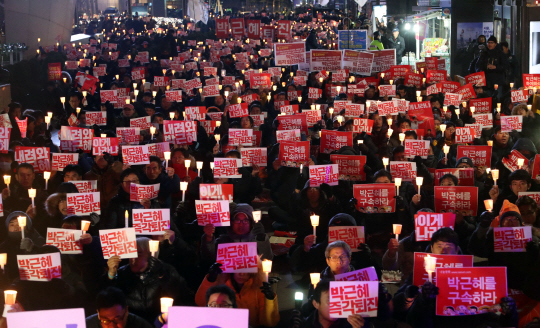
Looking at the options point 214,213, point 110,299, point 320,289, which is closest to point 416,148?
point 214,213

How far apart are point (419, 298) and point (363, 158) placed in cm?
435

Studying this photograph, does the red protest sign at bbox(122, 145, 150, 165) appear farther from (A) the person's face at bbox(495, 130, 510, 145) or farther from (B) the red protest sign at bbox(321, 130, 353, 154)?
(A) the person's face at bbox(495, 130, 510, 145)

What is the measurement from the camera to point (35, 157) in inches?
373

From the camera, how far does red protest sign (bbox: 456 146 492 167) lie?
9156 millimetres

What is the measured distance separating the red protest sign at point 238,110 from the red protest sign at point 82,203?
550cm

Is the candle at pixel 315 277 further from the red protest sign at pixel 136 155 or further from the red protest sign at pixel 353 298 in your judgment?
the red protest sign at pixel 136 155

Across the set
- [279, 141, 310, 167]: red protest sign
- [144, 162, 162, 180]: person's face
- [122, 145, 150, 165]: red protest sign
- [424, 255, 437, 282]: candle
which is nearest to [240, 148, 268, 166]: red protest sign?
[279, 141, 310, 167]: red protest sign

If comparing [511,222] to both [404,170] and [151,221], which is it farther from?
[151,221]

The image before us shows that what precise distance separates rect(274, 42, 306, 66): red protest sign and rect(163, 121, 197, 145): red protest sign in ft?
23.3

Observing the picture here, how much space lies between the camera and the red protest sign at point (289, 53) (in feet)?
57.8

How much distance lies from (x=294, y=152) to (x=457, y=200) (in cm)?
264

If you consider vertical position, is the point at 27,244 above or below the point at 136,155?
below

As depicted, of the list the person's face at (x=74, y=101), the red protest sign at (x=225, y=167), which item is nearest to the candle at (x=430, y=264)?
the red protest sign at (x=225, y=167)

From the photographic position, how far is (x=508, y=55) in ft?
52.1
